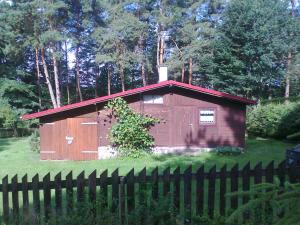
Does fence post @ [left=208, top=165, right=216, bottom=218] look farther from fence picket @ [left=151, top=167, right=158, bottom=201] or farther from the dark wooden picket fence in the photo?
fence picket @ [left=151, top=167, right=158, bottom=201]

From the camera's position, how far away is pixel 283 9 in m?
36.5

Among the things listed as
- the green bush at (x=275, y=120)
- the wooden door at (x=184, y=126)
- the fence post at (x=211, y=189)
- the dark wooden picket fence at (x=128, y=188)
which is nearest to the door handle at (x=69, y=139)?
the wooden door at (x=184, y=126)

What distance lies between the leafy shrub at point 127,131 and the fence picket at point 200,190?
10857 millimetres

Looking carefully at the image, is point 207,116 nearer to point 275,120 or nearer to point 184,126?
point 184,126

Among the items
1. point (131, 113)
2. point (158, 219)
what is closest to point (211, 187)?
point (158, 219)

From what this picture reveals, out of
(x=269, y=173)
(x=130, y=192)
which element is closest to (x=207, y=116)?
(x=269, y=173)

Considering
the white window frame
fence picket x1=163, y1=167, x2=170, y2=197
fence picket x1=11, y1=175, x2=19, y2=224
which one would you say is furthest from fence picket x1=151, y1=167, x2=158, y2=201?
the white window frame

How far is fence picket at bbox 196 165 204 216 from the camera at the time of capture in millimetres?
5660

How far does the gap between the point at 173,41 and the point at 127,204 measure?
3487 cm

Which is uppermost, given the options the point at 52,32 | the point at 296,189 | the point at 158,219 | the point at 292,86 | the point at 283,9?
the point at 283,9

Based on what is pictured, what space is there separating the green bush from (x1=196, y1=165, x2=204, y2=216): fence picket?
14.2 m

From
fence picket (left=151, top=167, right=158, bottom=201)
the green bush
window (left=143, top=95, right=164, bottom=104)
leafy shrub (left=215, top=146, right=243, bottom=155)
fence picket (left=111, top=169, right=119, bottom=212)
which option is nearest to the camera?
fence picket (left=111, top=169, right=119, bottom=212)

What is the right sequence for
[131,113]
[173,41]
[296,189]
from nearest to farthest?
[296,189] → [131,113] → [173,41]

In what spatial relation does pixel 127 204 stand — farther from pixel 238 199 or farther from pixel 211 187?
pixel 238 199
